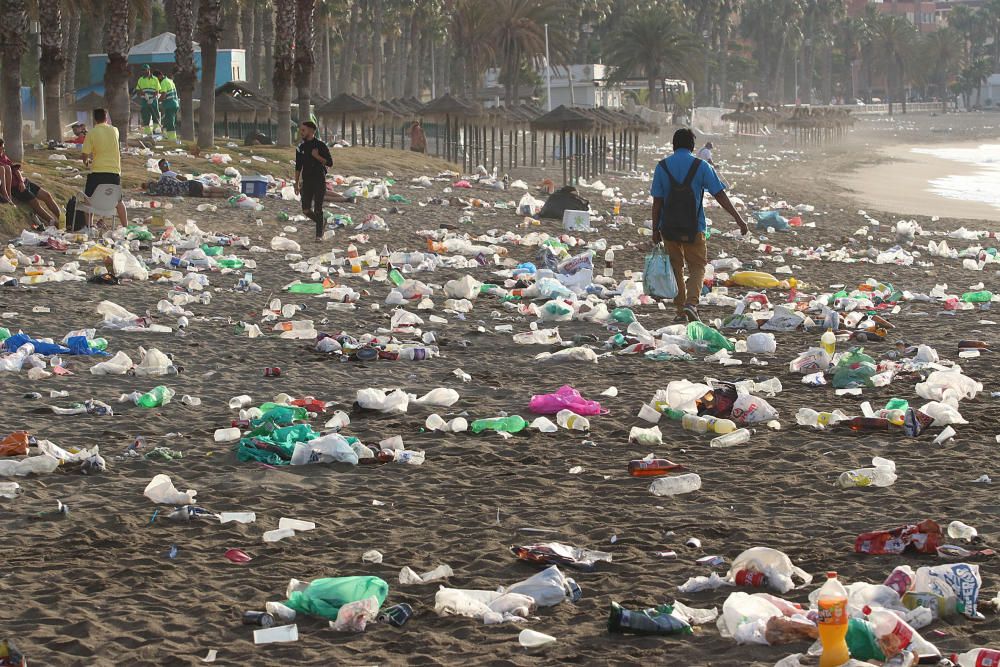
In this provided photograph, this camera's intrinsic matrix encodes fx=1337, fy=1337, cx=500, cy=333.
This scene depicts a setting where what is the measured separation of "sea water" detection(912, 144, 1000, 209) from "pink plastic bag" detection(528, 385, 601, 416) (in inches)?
994

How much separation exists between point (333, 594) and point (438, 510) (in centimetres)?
125

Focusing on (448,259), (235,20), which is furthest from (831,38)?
(448,259)

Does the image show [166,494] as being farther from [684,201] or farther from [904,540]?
[684,201]

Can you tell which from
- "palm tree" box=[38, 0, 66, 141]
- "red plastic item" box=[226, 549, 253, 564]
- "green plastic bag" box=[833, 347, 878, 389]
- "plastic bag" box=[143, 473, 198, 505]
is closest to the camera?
"red plastic item" box=[226, 549, 253, 564]

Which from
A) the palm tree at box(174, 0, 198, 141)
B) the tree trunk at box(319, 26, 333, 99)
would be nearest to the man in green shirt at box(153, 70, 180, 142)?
the palm tree at box(174, 0, 198, 141)

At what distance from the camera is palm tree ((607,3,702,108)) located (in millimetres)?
76062

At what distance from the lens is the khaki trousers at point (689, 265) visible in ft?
33.7

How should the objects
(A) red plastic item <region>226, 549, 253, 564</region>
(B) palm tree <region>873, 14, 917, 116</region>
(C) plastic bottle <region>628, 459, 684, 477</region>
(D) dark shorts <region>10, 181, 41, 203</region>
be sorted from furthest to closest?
(B) palm tree <region>873, 14, 917, 116</region> → (D) dark shorts <region>10, 181, 41, 203</region> → (C) plastic bottle <region>628, 459, 684, 477</region> → (A) red plastic item <region>226, 549, 253, 564</region>

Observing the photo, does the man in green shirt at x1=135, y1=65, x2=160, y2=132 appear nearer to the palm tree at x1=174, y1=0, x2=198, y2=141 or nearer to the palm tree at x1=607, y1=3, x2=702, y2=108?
the palm tree at x1=174, y1=0, x2=198, y2=141

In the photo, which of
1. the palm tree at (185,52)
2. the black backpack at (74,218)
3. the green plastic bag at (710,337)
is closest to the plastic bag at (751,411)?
the green plastic bag at (710,337)

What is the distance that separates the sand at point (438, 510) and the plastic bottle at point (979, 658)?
18 cm

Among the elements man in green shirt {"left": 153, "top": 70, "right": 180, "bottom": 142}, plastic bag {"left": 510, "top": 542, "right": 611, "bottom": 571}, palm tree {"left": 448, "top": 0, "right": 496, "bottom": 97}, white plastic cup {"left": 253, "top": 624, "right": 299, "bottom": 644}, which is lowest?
white plastic cup {"left": 253, "top": 624, "right": 299, "bottom": 644}

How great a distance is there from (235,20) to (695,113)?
34574 mm

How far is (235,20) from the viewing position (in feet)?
155
